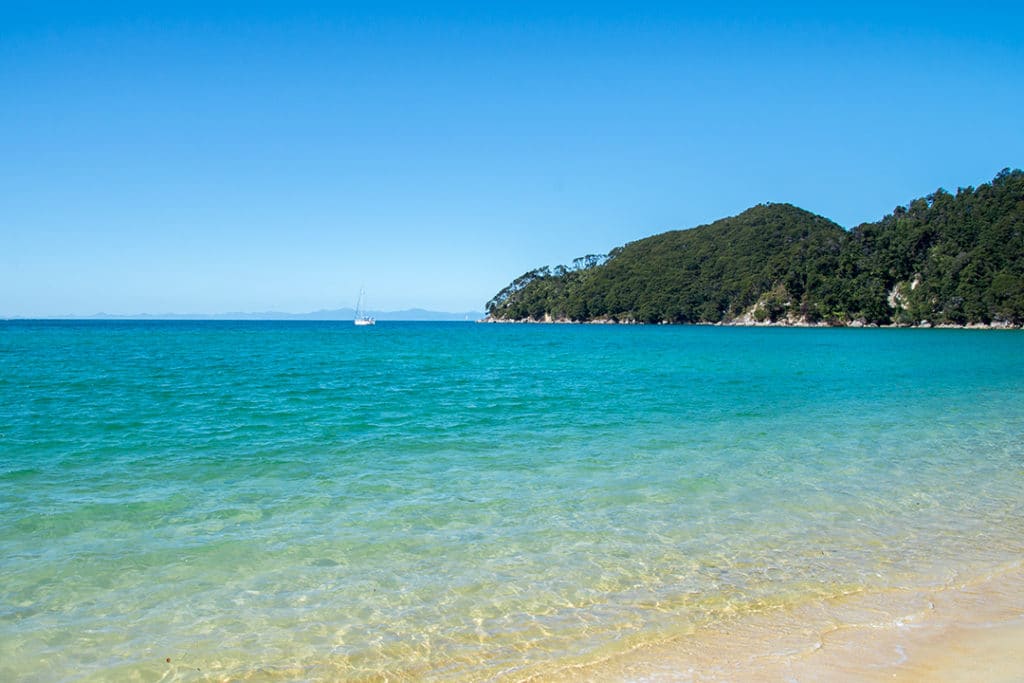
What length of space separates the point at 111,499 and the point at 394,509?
405cm

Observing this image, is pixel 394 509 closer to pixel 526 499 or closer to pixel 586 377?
pixel 526 499

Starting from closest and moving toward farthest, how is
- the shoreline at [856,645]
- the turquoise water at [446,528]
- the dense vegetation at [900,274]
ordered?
the shoreline at [856,645], the turquoise water at [446,528], the dense vegetation at [900,274]

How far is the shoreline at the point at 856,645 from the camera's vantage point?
4953mm

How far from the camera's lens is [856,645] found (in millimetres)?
5414

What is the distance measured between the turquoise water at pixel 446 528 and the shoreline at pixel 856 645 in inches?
10.6

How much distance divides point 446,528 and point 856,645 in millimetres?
4686

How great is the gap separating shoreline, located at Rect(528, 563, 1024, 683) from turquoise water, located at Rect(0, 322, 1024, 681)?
0.27 m

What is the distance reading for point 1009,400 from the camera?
77.7 ft

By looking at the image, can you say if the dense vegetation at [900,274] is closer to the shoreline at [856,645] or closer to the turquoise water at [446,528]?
the turquoise water at [446,528]


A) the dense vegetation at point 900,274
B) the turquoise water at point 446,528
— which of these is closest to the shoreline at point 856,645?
the turquoise water at point 446,528

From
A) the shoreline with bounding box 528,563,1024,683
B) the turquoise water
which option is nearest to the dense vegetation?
the turquoise water

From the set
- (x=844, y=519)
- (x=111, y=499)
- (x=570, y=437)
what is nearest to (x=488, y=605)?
(x=844, y=519)

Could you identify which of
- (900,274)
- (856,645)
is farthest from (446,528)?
(900,274)

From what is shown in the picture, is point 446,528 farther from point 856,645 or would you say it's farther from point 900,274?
point 900,274
